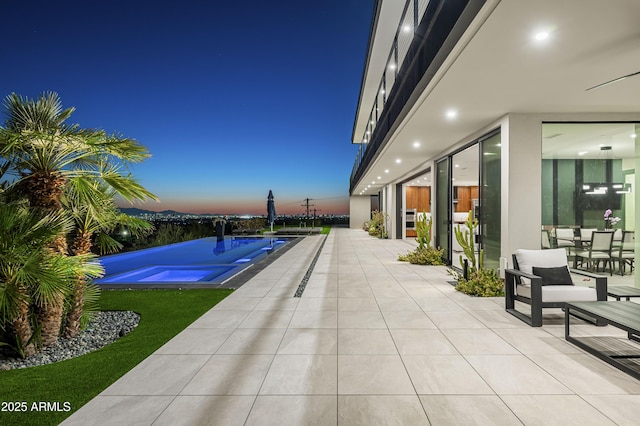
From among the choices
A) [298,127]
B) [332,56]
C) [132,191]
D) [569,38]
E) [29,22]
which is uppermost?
[332,56]

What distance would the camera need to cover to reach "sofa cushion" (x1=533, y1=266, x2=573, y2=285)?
463 cm

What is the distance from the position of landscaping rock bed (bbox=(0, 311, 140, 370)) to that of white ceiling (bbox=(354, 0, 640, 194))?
5.29 meters

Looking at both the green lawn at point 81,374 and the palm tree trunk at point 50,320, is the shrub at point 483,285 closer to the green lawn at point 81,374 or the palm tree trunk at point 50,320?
the green lawn at point 81,374

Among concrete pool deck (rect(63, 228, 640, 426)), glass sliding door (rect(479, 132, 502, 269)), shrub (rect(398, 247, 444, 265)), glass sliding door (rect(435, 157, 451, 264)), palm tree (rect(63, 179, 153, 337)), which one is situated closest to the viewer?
concrete pool deck (rect(63, 228, 640, 426))

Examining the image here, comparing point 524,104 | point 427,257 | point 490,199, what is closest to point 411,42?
point 524,104

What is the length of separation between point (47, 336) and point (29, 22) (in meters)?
14.9

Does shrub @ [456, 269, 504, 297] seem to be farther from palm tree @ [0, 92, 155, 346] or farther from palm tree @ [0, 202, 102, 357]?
palm tree @ [0, 202, 102, 357]

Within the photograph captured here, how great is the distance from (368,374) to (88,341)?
3449mm

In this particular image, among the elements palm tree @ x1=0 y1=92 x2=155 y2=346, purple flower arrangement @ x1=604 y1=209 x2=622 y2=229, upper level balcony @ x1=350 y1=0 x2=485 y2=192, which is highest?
upper level balcony @ x1=350 y1=0 x2=485 y2=192

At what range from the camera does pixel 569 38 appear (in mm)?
3160

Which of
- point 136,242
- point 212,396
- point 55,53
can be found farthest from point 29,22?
point 212,396

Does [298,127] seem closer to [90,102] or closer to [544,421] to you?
[90,102]

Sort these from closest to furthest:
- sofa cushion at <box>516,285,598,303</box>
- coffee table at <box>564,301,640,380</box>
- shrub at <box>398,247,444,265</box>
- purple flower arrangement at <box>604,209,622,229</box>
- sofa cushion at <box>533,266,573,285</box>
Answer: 1. coffee table at <box>564,301,640,380</box>
2. sofa cushion at <box>516,285,598,303</box>
3. sofa cushion at <box>533,266,573,285</box>
4. purple flower arrangement at <box>604,209,622,229</box>
5. shrub at <box>398,247,444,265</box>

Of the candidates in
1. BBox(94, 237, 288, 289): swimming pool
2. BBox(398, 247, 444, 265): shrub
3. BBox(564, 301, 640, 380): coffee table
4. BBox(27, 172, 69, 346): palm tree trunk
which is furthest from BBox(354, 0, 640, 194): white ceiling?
BBox(94, 237, 288, 289): swimming pool
